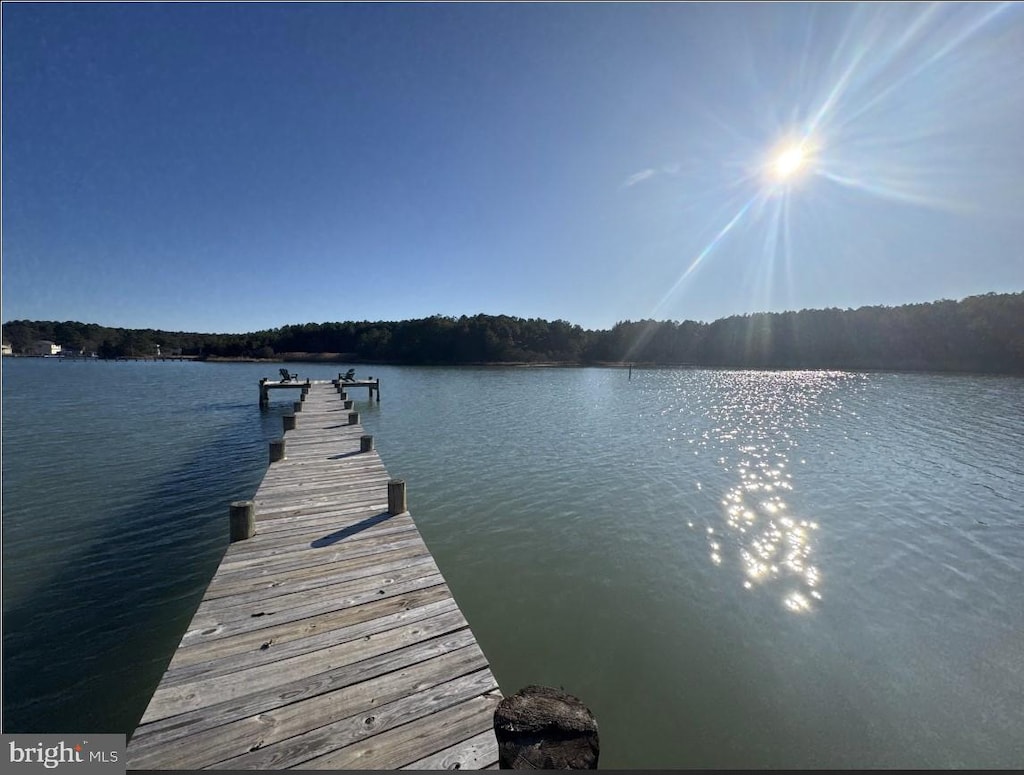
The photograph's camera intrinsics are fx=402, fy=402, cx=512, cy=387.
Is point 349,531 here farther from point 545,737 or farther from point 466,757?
point 545,737

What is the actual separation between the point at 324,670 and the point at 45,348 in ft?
641

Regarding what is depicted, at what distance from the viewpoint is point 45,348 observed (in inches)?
5098

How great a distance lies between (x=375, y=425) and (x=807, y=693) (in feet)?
61.4

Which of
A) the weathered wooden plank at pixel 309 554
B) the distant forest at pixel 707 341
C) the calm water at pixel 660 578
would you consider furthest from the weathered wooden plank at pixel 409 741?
the distant forest at pixel 707 341

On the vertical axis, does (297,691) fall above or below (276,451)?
below

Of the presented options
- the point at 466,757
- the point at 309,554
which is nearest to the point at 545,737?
the point at 466,757

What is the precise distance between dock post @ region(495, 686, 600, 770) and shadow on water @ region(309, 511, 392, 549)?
4451 mm

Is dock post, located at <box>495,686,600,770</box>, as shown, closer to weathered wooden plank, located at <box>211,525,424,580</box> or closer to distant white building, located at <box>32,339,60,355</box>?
weathered wooden plank, located at <box>211,525,424,580</box>

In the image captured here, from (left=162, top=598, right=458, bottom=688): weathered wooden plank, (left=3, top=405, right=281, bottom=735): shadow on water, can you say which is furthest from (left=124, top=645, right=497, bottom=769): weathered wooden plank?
(left=3, top=405, right=281, bottom=735): shadow on water

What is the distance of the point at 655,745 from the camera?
4.29 meters

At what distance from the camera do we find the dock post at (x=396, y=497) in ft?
22.5

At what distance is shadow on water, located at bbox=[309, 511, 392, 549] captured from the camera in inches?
234

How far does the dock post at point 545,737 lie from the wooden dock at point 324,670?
84cm

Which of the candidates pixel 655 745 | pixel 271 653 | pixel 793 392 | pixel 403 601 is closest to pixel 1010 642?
pixel 655 745
